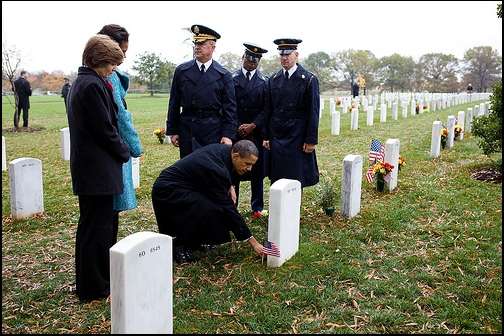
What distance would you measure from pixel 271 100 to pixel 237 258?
2.42 metres

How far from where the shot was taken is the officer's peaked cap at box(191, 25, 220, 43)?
5520 millimetres

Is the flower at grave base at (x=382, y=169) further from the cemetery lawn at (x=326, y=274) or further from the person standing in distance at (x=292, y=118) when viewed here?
the person standing in distance at (x=292, y=118)

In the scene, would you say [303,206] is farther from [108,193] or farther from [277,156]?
[108,193]

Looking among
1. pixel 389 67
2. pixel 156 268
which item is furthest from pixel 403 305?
pixel 389 67

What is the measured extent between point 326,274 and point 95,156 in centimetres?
255

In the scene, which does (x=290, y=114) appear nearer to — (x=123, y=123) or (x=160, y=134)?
(x=123, y=123)

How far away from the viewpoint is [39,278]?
4590 millimetres

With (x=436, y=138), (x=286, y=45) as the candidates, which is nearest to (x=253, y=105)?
(x=286, y=45)

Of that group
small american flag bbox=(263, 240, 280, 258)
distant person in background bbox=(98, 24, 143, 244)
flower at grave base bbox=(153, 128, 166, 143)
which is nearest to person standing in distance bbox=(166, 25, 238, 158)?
distant person in background bbox=(98, 24, 143, 244)

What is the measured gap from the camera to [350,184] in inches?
249

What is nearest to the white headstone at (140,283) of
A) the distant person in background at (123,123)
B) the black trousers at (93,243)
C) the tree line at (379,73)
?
the black trousers at (93,243)

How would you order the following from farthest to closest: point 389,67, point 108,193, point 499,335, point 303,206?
point 389,67 → point 303,206 → point 108,193 → point 499,335

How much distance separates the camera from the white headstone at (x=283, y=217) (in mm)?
4555

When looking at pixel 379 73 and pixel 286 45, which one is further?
pixel 379 73
